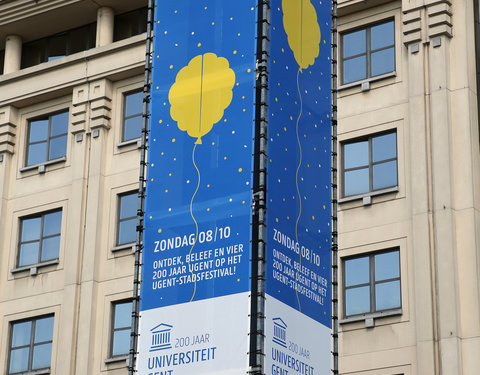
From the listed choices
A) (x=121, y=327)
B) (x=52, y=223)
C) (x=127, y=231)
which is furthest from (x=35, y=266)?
(x=121, y=327)

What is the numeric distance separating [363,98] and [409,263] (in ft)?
17.7

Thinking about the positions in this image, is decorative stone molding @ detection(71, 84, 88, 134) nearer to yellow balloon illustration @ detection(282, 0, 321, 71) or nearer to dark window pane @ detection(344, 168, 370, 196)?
dark window pane @ detection(344, 168, 370, 196)

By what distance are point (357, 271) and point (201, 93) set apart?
1118 cm

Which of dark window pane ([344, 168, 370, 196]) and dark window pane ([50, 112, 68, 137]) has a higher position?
dark window pane ([50, 112, 68, 137])

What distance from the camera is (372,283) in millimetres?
36031

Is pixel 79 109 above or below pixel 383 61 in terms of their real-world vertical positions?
above

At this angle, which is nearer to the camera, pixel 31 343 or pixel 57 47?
pixel 31 343

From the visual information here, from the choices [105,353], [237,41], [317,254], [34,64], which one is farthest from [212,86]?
[34,64]

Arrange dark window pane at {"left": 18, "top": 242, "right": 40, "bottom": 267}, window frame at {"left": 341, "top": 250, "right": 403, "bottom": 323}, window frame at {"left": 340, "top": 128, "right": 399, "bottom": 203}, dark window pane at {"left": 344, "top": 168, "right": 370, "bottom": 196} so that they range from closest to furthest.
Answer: window frame at {"left": 341, "top": 250, "right": 403, "bottom": 323} → window frame at {"left": 340, "top": 128, "right": 399, "bottom": 203} → dark window pane at {"left": 344, "top": 168, "right": 370, "bottom": 196} → dark window pane at {"left": 18, "top": 242, "right": 40, "bottom": 267}

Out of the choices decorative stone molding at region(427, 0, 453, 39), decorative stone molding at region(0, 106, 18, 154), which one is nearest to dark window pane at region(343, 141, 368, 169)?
decorative stone molding at region(427, 0, 453, 39)

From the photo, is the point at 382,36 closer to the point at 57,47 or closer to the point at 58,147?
the point at 58,147

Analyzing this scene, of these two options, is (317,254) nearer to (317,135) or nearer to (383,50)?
(317,135)

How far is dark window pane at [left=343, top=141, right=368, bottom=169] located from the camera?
37656 millimetres

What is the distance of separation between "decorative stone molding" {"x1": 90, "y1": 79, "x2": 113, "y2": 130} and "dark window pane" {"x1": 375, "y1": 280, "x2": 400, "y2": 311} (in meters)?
11.8
